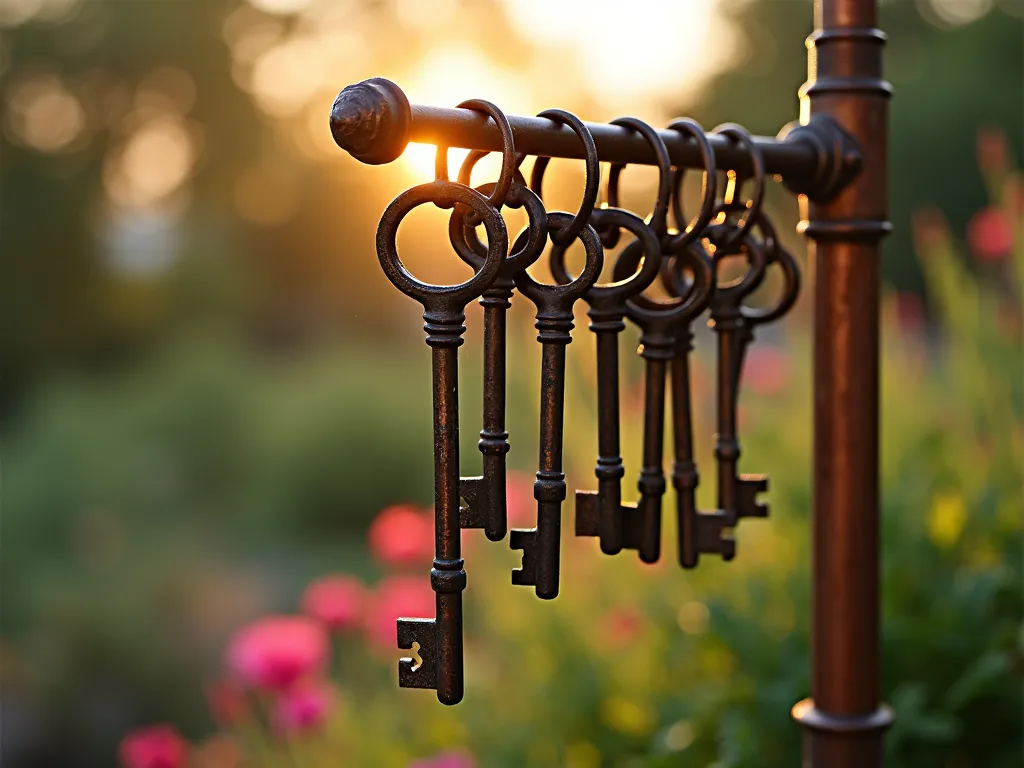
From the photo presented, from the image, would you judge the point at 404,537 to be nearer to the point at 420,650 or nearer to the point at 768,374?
the point at 768,374

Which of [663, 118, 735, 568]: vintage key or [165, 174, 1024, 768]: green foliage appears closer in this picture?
[663, 118, 735, 568]: vintage key

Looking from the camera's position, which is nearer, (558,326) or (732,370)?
(558,326)

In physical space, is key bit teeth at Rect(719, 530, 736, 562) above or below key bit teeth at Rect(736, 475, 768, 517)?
below

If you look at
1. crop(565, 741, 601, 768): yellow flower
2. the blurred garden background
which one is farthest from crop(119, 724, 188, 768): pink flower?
crop(565, 741, 601, 768): yellow flower

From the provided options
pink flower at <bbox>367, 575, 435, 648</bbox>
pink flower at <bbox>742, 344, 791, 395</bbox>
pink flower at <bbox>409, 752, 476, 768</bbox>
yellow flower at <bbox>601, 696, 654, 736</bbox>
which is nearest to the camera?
pink flower at <bbox>409, 752, 476, 768</bbox>

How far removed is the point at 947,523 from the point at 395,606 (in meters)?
0.87

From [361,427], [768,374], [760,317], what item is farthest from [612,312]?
[361,427]

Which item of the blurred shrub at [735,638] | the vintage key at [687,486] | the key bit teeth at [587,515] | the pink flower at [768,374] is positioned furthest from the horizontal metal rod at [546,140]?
the pink flower at [768,374]

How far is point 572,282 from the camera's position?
660 millimetres

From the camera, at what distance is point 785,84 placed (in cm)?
1153

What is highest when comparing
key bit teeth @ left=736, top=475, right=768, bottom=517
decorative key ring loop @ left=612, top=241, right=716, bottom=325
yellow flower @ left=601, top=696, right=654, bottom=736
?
decorative key ring loop @ left=612, top=241, right=716, bottom=325

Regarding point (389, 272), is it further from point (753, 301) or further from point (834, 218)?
point (753, 301)

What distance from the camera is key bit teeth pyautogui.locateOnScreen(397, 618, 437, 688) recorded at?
0.66m

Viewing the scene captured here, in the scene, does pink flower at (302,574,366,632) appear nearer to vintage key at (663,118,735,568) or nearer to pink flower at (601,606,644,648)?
pink flower at (601,606,644,648)
